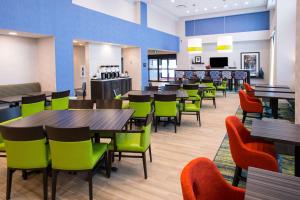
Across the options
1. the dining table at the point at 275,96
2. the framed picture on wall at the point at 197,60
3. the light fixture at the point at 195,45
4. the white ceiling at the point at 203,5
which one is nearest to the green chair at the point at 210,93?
the dining table at the point at 275,96

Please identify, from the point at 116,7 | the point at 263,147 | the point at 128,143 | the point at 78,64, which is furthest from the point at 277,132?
the point at 78,64

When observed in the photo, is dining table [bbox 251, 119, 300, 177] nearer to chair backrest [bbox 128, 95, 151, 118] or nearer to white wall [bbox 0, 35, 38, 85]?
chair backrest [bbox 128, 95, 151, 118]

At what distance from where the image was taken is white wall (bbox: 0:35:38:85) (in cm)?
686

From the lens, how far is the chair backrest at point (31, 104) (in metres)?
4.75

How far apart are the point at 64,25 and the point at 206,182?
7249 millimetres

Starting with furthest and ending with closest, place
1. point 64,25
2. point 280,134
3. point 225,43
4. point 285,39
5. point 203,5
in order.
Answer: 1. point 203,5
2. point 225,43
3. point 285,39
4. point 64,25
5. point 280,134

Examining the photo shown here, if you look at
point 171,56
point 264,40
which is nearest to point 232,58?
point 264,40

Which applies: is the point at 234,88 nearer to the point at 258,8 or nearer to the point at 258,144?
the point at 258,8

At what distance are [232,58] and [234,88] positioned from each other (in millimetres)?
2653

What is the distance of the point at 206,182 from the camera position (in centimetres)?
154

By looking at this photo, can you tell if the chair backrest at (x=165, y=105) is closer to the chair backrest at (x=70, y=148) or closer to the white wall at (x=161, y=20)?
the chair backrest at (x=70, y=148)

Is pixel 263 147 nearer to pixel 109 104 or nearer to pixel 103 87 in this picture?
pixel 109 104

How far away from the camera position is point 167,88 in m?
7.19

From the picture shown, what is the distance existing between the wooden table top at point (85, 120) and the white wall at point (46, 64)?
4.08 m
